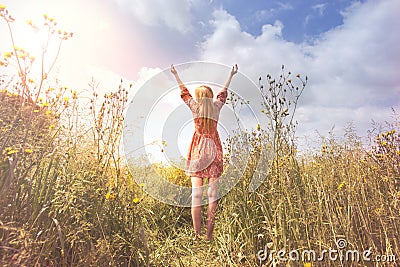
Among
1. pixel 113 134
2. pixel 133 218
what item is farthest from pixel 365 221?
pixel 113 134

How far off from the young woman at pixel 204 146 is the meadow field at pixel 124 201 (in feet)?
1.56

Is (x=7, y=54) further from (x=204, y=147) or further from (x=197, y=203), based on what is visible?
(x=197, y=203)

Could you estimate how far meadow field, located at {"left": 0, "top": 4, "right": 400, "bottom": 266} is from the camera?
1862 millimetres

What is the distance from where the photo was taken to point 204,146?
362 centimetres

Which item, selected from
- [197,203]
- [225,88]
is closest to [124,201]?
[197,203]

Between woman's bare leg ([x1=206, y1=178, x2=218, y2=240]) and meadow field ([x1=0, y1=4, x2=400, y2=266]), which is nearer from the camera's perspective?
meadow field ([x1=0, y1=4, x2=400, y2=266])

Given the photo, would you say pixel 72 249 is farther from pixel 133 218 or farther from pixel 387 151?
pixel 387 151

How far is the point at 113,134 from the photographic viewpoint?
2.46m
